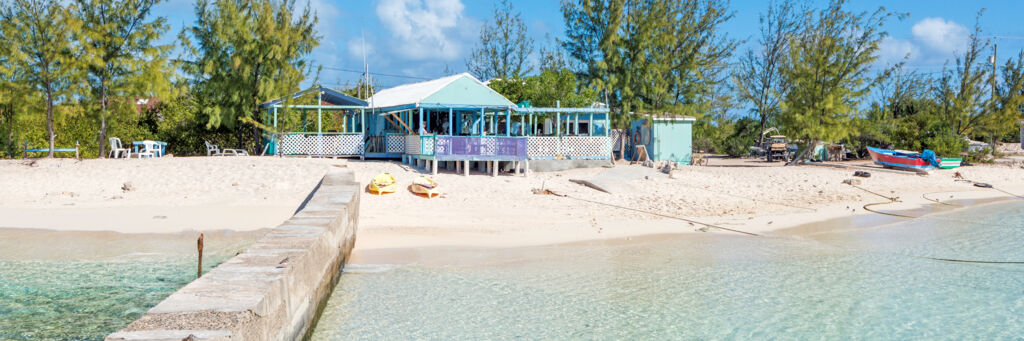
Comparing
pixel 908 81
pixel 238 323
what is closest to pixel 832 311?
pixel 238 323

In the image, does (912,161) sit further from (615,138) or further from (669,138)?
(615,138)

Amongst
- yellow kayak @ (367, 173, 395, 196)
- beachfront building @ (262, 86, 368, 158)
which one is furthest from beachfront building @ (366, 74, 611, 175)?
yellow kayak @ (367, 173, 395, 196)

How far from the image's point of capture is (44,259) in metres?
9.93

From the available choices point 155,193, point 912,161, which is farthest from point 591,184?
point 912,161

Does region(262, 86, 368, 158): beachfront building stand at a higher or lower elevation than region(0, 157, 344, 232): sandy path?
higher

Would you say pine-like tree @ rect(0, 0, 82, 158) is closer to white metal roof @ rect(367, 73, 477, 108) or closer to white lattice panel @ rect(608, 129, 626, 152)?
white metal roof @ rect(367, 73, 477, 108)

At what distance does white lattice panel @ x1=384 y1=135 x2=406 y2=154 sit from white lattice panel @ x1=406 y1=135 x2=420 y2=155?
91 cm

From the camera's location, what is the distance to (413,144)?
2083cm

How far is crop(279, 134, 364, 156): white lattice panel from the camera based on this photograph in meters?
22.2

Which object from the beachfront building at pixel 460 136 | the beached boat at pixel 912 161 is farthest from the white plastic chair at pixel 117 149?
the beached boat at pixel 912 161

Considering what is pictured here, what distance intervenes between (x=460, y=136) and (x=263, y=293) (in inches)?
586

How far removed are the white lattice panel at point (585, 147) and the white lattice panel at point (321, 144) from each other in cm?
656

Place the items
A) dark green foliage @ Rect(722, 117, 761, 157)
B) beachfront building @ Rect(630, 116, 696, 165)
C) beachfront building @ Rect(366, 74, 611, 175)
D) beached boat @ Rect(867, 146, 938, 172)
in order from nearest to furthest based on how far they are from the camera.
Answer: beachfront building @ Rect(366, 74, 611, 175)
beached boat @ Rect(867, 146, 938, 172)
beachfront building @ Rect(630, 116, 696, 165)
dark green foliage @ Rect(722, 117, 761, 157)

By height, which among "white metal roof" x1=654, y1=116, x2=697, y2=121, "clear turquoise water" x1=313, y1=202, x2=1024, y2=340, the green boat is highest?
"white metal roof" x1=654, y1=116, x2=697, y2=121
